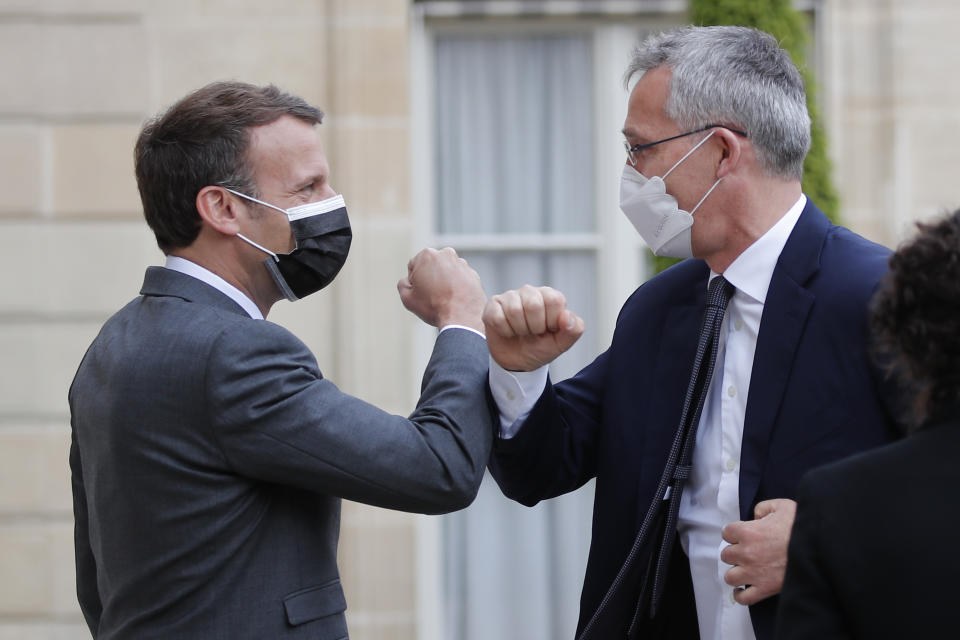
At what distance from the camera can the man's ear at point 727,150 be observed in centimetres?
244

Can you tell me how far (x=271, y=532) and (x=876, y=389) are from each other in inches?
46.9

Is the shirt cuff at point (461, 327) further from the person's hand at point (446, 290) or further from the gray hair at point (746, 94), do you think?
the gray hair at point (746, 94)

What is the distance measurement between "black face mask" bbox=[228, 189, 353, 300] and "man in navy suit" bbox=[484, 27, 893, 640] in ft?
1.26

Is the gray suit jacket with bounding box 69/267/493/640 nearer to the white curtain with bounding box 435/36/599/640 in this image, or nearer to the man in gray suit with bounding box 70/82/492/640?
the man in gray suit with bounding box 70/82/492/640

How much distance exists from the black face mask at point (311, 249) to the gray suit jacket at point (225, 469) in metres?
0.25

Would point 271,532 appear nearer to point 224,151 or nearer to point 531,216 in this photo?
point 224,151

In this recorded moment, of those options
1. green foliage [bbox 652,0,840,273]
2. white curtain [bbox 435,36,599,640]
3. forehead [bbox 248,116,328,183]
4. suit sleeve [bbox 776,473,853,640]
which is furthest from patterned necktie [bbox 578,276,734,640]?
white curtain [bbox 435,36,599,640]

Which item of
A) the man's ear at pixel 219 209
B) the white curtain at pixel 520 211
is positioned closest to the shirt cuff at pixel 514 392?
the man's ear at pixel 219 209

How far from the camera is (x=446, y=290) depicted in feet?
7.89

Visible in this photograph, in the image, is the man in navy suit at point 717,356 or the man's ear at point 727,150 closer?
the man in navy suit at point 717,356

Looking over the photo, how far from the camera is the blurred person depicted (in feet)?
4.68

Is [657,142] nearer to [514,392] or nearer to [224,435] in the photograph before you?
[514,392]

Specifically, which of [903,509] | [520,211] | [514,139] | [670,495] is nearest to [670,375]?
[670,495]

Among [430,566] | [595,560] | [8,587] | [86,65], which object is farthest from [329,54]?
[595,560]
